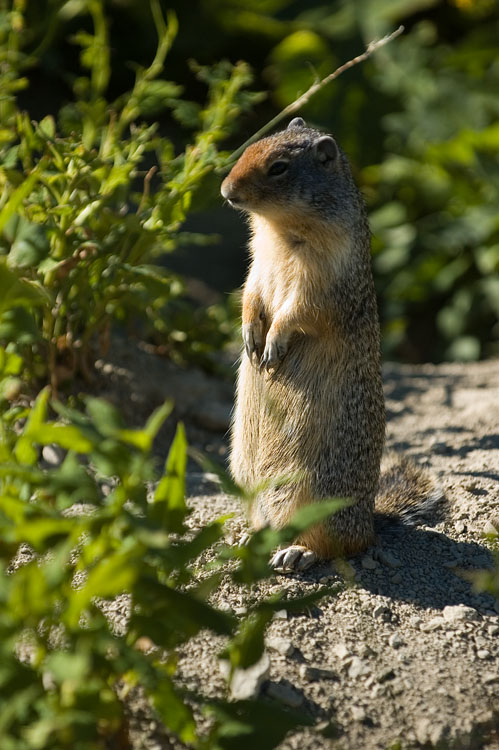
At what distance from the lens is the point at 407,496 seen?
4.02 m

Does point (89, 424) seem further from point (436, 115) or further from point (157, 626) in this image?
point (436, 115)

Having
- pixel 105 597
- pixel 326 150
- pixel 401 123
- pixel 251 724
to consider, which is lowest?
pixel 251 724

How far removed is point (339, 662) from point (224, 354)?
3810mm

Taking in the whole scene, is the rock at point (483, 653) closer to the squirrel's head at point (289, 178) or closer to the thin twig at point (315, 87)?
the squirrel's head at point (289, 178)

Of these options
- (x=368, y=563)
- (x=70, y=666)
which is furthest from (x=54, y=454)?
(x=70, y=666)

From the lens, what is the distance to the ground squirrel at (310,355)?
12.0 feet

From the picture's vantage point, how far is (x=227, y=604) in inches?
126

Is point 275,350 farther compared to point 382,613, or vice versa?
point 275,350

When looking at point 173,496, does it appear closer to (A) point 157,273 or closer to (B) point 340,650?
(B) point 340,650

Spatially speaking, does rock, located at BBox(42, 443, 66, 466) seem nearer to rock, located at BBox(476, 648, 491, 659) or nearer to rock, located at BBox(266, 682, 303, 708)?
rock, located at BBox(266, 682, 303, 708)

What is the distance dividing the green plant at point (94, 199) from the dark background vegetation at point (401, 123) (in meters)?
2.84

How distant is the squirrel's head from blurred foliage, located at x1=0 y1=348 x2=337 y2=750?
1748mm

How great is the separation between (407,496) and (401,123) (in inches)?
184

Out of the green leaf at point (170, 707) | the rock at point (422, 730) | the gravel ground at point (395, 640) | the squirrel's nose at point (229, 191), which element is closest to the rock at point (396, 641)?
the gravel ground at point (395, 640)
